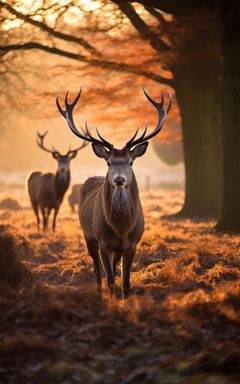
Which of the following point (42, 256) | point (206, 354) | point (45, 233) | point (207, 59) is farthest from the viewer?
point (207, 59)

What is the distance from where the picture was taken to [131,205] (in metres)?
7.97

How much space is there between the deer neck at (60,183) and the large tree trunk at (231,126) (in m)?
5.60

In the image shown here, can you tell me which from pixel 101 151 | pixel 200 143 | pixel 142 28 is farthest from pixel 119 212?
pixel 200 143

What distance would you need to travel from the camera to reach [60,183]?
1838cm

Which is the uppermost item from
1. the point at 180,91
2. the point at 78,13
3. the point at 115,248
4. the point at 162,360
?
the point at 78,13

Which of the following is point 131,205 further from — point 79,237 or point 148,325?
point 79,237

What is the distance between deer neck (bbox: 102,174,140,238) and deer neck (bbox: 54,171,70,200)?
34.0ft

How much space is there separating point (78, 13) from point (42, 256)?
7746 mm

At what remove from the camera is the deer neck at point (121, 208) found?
783cm

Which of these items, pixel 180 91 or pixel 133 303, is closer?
pixel 133 303

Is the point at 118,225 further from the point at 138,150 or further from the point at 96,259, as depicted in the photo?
the point at 96,259

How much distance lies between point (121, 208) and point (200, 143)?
13.0 meters

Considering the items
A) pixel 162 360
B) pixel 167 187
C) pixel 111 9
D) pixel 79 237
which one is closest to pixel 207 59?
pixel 111 9

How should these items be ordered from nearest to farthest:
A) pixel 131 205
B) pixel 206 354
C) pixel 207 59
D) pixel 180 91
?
pixel 206 354 → pixel 131 205 → pixel 207 59 → pixel 180 91
